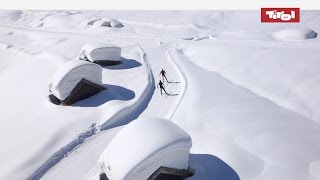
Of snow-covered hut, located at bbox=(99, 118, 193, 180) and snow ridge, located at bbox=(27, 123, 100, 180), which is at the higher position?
snow-covered hut, located at bbox=(99, 118, 193, 180)

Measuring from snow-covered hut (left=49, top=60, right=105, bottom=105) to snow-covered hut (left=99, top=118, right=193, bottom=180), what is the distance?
9.33 meters

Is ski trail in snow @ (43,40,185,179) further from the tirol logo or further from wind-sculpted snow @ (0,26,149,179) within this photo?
the tirol logo

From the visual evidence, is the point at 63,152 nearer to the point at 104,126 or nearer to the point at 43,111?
the point at 104,126

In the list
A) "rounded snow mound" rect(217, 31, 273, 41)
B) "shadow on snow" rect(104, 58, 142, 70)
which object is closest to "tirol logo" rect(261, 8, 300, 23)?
"rounded snow mound" rect(217, 31, 273, 41)

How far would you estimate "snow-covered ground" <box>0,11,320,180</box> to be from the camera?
13.8 metres

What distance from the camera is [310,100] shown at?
1966 cm

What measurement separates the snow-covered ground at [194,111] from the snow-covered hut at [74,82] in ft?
2.40

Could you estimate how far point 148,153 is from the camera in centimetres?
1123

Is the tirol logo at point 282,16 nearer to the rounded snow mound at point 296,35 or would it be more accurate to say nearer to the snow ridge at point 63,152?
the rounded snow mound at point 296,35

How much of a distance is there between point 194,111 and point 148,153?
7.69 meters

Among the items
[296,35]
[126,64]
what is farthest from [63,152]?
[296,35]

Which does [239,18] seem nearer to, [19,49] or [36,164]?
[19,49]

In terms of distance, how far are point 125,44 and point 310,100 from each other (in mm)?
27808

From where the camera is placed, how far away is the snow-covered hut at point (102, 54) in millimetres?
29828
